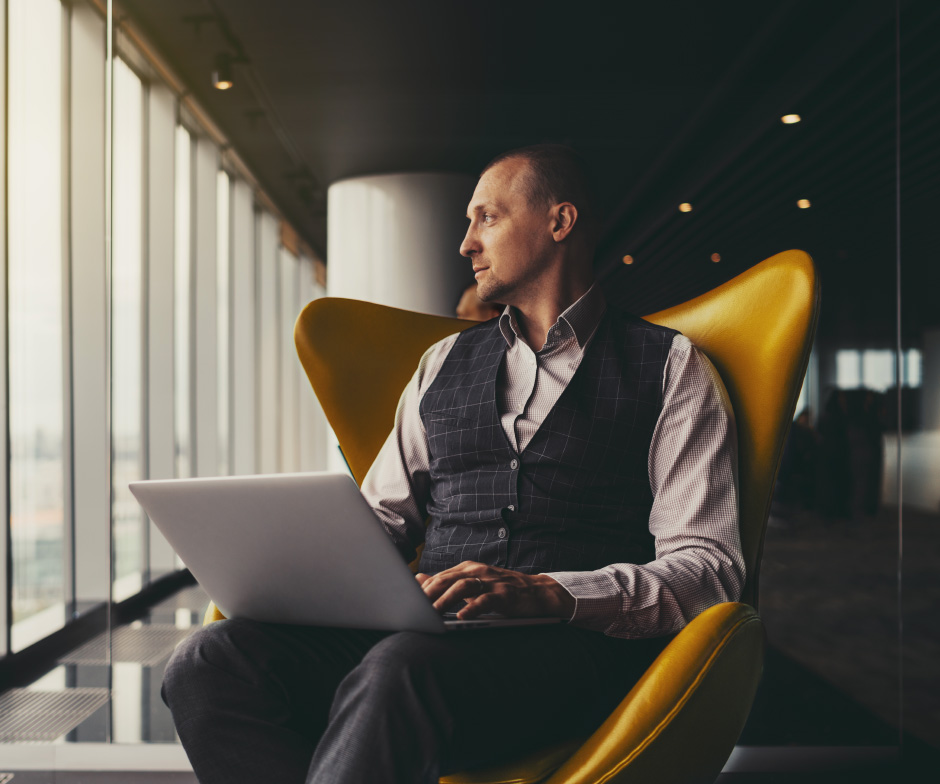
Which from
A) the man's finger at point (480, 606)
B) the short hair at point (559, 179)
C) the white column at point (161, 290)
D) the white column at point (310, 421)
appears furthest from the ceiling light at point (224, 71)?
the man's finger at point (480, 606)

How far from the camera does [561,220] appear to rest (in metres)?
1.50

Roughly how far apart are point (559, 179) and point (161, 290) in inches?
62.9

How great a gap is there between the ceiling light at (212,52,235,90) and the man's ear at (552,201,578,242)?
1.25 m

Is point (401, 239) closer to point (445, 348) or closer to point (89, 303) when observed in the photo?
point (445, 348)

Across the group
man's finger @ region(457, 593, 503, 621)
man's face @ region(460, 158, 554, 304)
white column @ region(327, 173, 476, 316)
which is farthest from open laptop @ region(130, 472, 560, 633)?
white column @ region(327, 173, 476, 316)

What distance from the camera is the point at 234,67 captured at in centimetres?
221

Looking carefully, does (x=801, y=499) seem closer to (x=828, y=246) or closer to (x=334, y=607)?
(x=828, y=246)

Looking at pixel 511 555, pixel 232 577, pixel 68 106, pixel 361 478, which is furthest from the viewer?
pixel 68 106

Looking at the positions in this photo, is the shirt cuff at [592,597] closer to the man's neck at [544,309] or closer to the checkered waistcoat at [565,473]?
the checkered waistcoat at [565,473]

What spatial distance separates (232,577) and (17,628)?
2149 mm

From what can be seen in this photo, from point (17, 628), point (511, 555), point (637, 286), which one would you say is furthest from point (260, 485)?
point (17, 628)

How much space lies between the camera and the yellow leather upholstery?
969mm

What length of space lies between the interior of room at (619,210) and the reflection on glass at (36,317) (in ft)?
0.58

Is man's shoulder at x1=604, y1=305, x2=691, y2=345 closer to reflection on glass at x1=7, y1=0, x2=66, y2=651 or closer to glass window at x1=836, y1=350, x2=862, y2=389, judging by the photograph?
glass window at x1=836, y1=350, x2=862, y2=389
